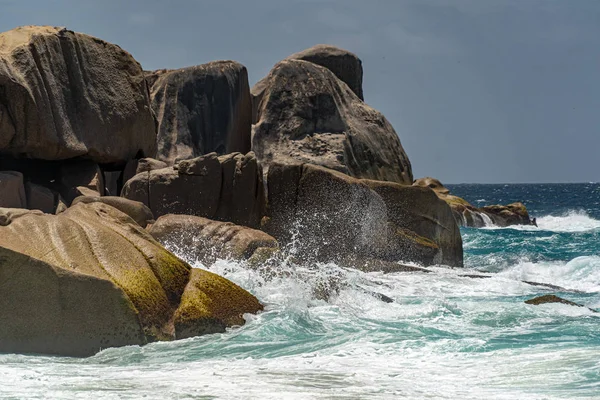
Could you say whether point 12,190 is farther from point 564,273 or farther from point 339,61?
point 339,61

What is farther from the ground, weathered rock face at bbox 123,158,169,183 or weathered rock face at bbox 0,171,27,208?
weathered rock face at bbox 123,158,169,183

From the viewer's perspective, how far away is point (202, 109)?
89.9 feet

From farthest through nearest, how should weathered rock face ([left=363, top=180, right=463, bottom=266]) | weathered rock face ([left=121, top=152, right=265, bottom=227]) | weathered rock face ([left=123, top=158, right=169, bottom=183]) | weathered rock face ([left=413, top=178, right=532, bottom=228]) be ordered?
weathered rock face ([left=413, top=178, right=532, bottom=228]) → weathered rock face ([left=123, top=158, right=169, bottom=183]) → weathered rock face ([left=363, top=180, right=463, bottom=266]) → weathered rock face ([left=121, top=152, right=265, bottom=227])

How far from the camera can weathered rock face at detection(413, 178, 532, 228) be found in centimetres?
4309

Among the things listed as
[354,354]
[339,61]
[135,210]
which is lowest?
[354,354]

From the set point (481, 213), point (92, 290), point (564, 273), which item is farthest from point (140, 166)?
point (481, 213)

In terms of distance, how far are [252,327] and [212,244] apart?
4589 millimetres

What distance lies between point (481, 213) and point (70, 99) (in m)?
29.0

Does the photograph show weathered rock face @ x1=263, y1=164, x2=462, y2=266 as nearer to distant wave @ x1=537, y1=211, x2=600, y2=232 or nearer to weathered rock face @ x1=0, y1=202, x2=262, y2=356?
weathered rock face @ x1=0, y1=202, x2=262, y2=356

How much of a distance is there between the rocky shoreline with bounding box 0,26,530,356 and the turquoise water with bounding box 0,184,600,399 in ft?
1.52

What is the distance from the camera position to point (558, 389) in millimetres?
8500

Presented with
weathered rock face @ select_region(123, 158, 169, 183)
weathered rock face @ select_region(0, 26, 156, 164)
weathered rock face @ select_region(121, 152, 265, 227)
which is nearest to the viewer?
weathered rock face @ select_region(0, 26, 156, 164)

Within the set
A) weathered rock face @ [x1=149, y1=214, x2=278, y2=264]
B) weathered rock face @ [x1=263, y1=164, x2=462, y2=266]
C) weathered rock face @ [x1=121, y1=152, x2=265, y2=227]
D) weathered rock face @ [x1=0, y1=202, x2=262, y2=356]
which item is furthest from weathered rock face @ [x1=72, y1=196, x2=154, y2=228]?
weathered rock face @ [x1=0, y1=202, x2=262, y2=356]

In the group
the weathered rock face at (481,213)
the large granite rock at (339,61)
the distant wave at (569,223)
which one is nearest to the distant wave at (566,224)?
the distant wave at (569,223)
